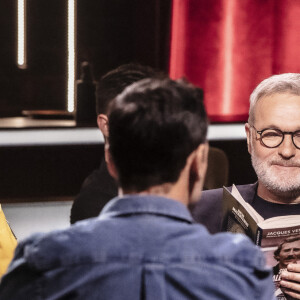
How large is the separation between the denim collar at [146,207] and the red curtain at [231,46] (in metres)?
3.01

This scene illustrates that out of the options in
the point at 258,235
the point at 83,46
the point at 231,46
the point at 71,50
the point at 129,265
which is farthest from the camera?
the point at 83,46

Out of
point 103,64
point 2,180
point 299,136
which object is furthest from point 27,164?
point 299,136

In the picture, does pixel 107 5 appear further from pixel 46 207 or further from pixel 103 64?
pixel 46 207

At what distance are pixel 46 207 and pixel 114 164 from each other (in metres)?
2.77

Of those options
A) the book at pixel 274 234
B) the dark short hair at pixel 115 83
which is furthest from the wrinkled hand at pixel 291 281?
the dark short hair at pixel 115 83

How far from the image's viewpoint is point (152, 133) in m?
0.90

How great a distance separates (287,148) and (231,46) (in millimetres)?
2437

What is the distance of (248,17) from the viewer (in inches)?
158

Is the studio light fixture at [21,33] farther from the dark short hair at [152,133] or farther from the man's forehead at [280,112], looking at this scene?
the dark short hair at [152,133]

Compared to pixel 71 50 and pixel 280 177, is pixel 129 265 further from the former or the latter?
pixel 71 50

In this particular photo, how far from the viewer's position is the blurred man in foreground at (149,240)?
842 millimetres

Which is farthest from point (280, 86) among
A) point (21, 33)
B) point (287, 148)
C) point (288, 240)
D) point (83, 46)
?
point (83, 46)

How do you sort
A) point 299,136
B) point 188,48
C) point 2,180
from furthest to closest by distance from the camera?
point 188,48, point 2,180, point 299,136

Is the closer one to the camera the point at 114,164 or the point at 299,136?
the point at 114,164
